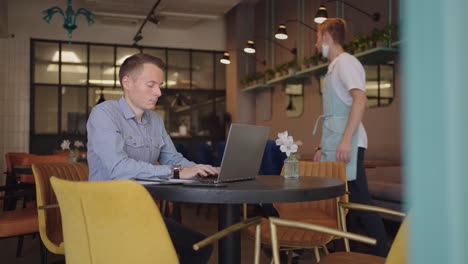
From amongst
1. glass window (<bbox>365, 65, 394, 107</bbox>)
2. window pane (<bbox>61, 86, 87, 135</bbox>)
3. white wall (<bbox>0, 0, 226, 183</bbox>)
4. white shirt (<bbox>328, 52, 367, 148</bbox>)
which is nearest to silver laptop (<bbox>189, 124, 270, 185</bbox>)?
white shirt (<bbox>328, 52, 367, 148</bbox>)

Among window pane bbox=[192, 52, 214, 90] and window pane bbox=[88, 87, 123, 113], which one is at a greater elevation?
window pane bbox=[192, 52, 214, 90]

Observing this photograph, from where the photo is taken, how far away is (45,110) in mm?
10453

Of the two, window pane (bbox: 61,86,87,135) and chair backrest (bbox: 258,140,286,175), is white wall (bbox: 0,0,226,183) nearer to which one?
window pane (bbox: 61,86,87,135)

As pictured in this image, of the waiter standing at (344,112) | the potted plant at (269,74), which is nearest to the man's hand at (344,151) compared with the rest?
the waiter standing at (344,112)

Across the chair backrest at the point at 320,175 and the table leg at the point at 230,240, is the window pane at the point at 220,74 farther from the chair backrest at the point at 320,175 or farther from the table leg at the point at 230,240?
the table leg at the point at 230,240

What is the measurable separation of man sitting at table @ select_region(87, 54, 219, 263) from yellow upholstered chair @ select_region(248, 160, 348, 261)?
18.3 inches

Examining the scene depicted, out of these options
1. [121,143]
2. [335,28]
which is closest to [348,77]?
[335,28]

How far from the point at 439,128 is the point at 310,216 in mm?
2184

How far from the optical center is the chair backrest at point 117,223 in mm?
1309

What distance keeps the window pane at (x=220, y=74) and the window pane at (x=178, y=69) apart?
75cm

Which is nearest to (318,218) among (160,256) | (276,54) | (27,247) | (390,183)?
(160,256)

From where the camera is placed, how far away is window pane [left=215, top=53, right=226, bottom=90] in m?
11.8

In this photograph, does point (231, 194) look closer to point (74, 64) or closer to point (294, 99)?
point (294, 99)

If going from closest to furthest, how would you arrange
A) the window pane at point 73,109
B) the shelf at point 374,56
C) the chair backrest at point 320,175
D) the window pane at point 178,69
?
1. the chair backrest at point 320,175
2. the shelf at point 374,56
3. the window pane at point 73,109
4. the window pane at point 178,69
